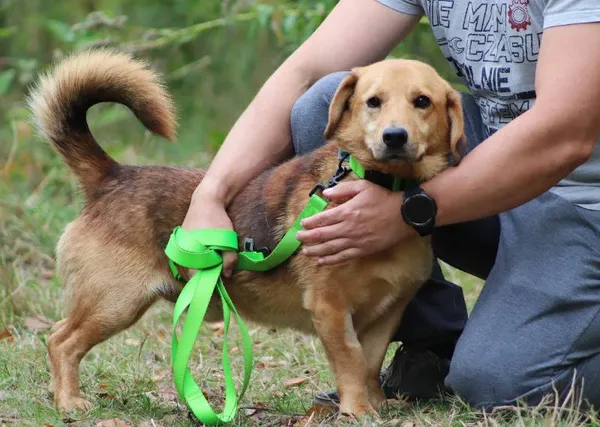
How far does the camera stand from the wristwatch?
2791 millimetres

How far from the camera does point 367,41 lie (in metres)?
3.34

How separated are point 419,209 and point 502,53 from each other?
1.82 ft

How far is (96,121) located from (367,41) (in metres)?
3.82

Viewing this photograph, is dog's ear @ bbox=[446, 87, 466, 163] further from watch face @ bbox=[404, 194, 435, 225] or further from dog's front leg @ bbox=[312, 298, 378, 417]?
dog's front leg @ bbox=[312, 298, 378, 417]

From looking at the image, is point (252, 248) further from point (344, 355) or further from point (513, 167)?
point (513, 167)

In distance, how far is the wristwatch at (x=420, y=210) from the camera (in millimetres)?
2791

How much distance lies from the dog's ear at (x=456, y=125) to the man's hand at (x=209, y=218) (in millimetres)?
773

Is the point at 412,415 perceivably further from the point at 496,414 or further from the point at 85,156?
the point at 85,156

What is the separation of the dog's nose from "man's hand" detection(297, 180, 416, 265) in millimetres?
167

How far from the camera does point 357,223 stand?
283 cm

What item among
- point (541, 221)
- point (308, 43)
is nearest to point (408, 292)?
point (541, 221)


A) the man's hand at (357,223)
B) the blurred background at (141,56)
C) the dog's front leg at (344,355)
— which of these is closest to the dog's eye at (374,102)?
→ the man's hand at (357,223)

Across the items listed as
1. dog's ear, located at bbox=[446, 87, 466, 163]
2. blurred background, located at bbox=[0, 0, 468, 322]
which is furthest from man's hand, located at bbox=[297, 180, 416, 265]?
blurred background, located at bbox=[0, 0, 468, 322]

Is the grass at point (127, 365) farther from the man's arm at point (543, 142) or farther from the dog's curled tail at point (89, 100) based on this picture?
the dog's curled tail at point (89, 100)
